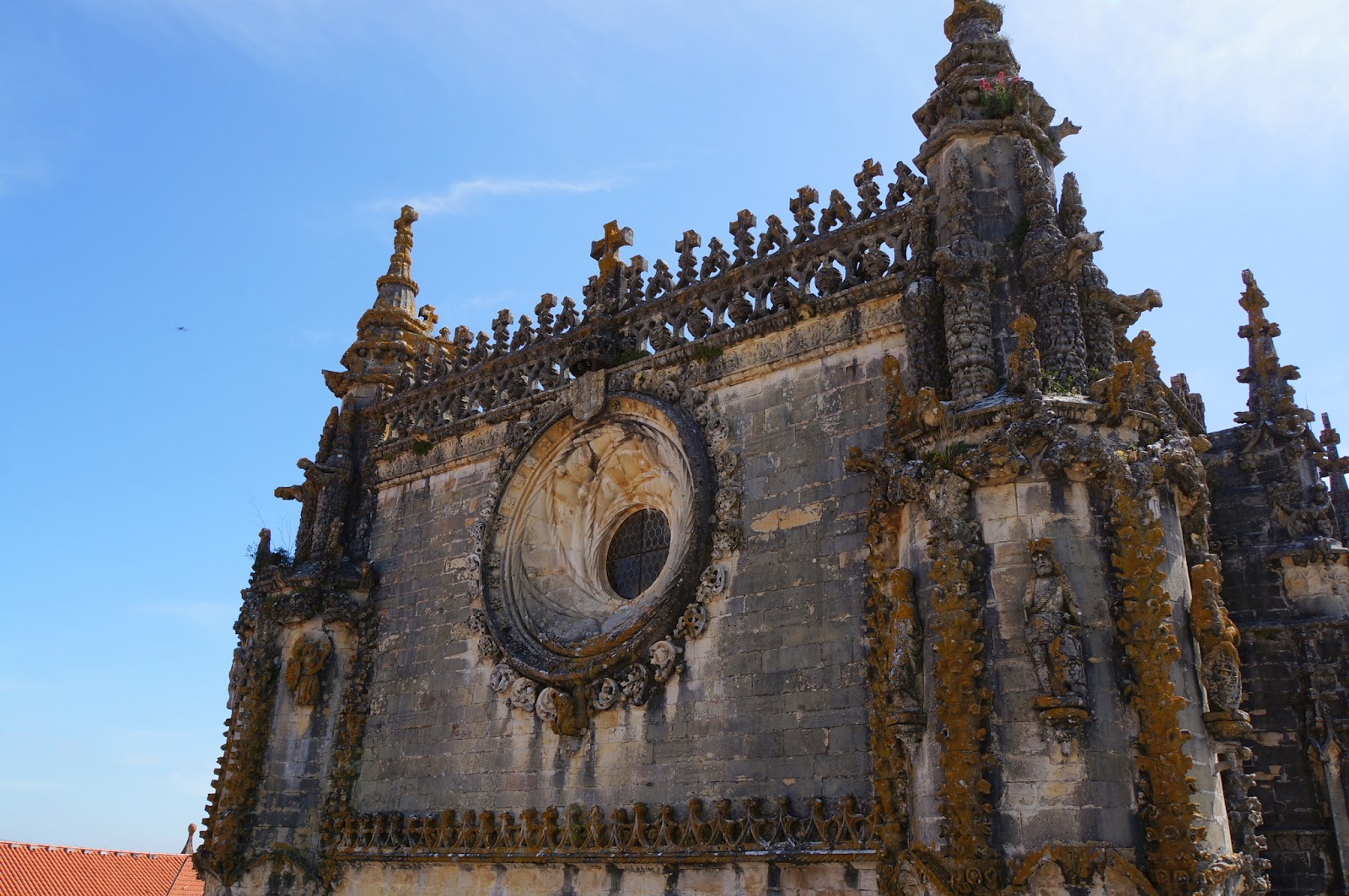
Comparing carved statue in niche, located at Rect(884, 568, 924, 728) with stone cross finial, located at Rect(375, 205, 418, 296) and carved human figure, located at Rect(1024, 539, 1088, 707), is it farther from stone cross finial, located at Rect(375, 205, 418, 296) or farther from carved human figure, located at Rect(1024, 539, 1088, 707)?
stone cross finial, located at Rect(375, 205, 418, 296)

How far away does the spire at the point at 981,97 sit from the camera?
431 inches

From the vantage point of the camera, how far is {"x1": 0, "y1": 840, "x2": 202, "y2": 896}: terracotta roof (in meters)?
26.4

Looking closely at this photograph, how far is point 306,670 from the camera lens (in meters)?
15.0

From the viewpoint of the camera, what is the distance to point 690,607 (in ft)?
37.7

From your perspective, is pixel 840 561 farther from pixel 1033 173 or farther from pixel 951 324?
pixel 1033 173

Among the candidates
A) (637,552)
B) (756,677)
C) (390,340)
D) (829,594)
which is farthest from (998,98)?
(390,340)

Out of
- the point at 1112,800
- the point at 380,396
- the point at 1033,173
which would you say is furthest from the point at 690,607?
the point at 380,396

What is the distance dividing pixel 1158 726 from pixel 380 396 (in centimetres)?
1287

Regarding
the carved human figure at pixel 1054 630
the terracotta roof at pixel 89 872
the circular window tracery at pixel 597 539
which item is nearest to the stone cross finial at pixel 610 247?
the circular window tracery at pixel 597 539

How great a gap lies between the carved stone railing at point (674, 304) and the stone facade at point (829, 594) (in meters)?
0.06

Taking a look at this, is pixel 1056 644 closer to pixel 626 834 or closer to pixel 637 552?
pixel 626 834

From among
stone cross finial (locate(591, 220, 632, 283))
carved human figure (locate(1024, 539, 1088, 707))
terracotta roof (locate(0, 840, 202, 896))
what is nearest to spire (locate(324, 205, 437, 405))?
stone cross finial (locate(591, 220, 632, 283))

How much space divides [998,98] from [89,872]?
29.5 m

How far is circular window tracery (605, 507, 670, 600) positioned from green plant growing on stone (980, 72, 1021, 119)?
5933 millimetres
